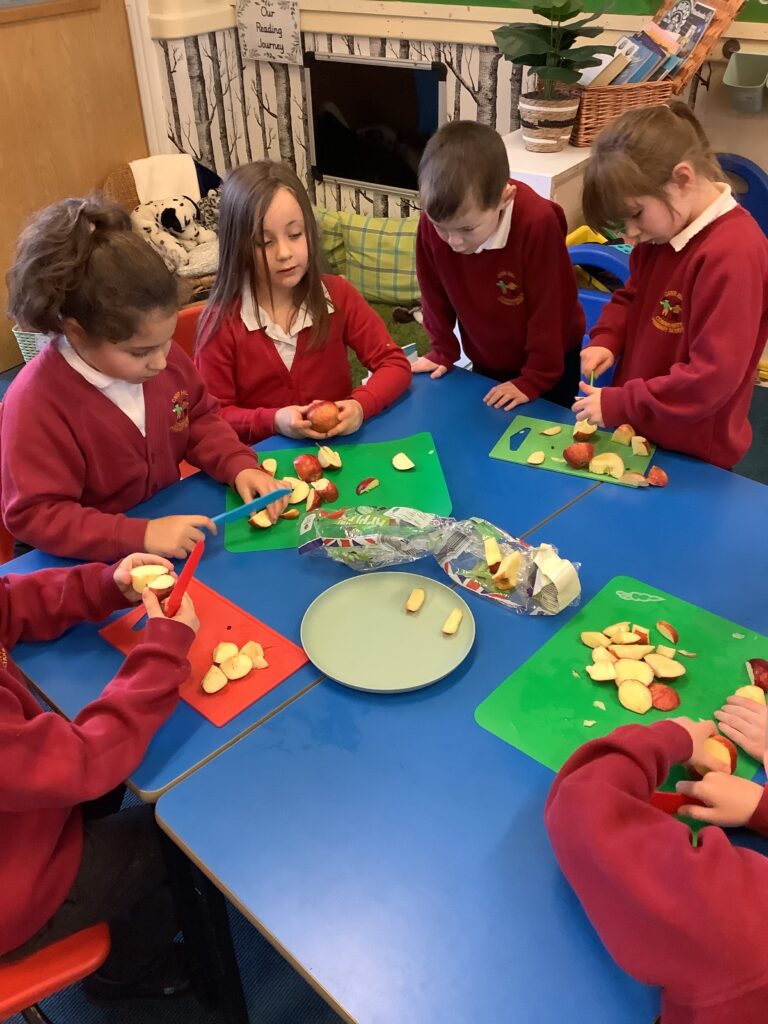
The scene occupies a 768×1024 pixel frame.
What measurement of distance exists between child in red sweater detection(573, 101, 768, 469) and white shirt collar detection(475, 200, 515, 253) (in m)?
0.23

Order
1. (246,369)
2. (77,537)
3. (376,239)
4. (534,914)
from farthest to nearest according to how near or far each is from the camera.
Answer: (376,239)
(246,369)
(77,537)
(534,914)

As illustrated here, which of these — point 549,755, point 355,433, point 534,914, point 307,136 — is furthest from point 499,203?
point 307,136

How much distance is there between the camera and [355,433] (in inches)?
63.5

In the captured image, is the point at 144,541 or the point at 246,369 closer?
the point at 144,541

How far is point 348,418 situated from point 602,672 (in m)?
0.77

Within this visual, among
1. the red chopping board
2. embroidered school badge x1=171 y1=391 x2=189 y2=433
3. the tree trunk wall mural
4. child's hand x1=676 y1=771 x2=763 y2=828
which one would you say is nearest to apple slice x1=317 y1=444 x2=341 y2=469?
embroidered school badge x1=171 y1=391 x2=189 y2=433

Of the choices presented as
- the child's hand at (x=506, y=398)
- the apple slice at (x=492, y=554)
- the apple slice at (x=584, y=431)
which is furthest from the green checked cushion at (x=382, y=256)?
the apple slice at (x=492, y=554)

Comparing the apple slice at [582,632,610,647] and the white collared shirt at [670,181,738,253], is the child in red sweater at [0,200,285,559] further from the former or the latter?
Answer: the white collared shirt at [670,181,738,253]

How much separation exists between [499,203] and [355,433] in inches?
21.5

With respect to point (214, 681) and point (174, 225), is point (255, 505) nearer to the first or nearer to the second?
point (214, 681)

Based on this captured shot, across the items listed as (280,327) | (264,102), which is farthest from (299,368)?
(264,102)

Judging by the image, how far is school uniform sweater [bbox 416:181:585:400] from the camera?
5.71 ft

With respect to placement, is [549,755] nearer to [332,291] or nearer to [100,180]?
[332,291]

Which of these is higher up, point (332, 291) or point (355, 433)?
point (332, 291)
